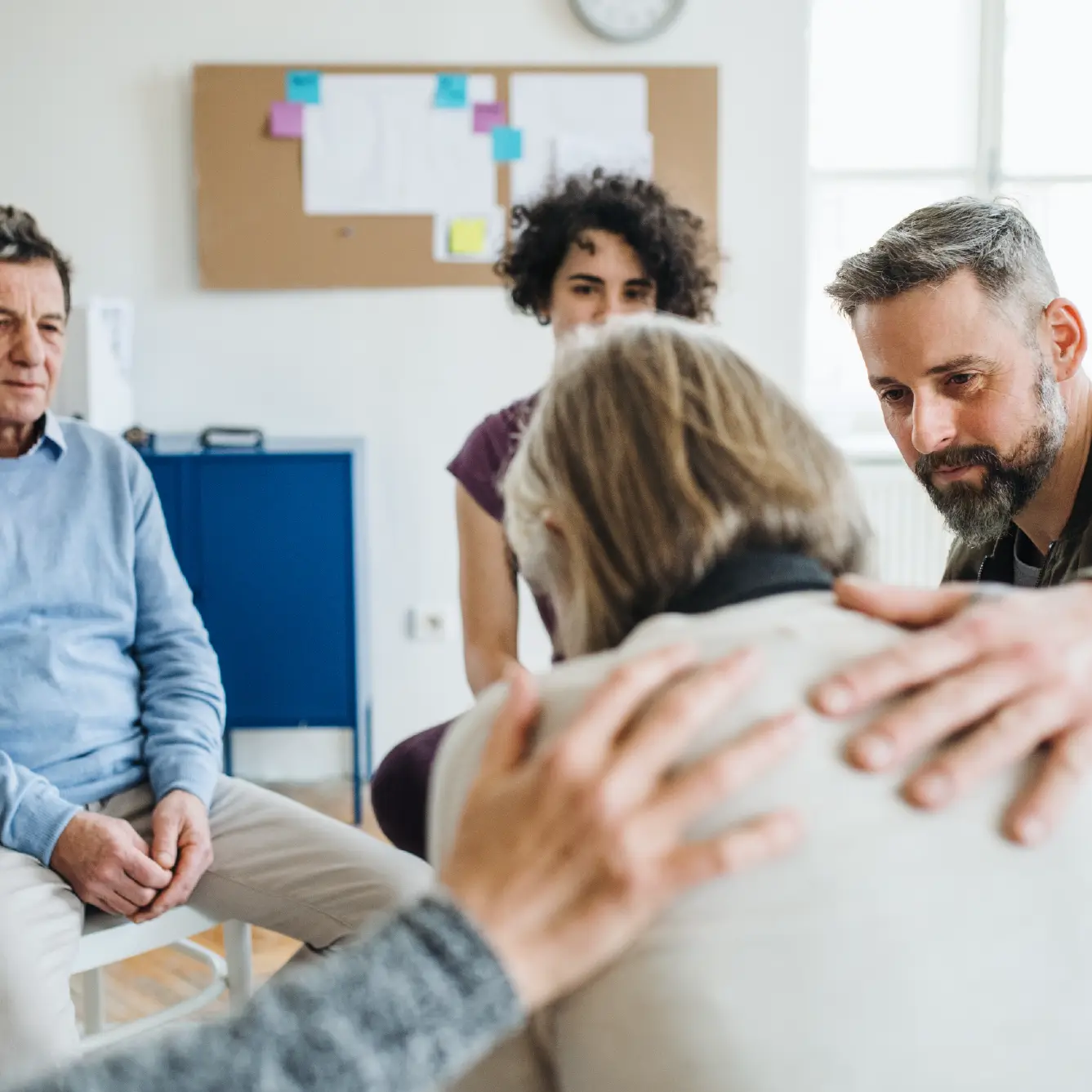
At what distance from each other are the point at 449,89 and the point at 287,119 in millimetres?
497

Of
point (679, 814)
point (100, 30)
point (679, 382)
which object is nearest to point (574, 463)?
point (679, 382)

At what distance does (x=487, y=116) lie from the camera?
353 cm

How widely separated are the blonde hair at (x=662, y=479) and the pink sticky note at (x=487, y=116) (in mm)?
2880

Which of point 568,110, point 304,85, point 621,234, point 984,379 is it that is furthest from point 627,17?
point 984,379

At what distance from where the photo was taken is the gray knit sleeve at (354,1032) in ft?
1.75

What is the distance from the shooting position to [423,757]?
64.5 inches

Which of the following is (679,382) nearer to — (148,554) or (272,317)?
(148,554)

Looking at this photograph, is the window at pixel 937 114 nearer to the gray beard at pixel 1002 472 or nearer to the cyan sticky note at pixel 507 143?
the cyan sticky note at pixel 507 143

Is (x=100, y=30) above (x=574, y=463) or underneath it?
above

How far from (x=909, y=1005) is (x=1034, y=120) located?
404 cm

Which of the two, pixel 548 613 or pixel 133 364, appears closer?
pixel 548 613

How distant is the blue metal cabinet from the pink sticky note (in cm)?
108

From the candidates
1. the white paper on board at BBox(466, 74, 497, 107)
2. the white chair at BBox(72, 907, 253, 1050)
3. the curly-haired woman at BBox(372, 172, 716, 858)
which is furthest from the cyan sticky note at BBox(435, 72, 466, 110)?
the white chair at BBox(72, 907, 253, 1050)

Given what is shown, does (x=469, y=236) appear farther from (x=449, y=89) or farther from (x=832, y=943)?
(x=832, y=943)
